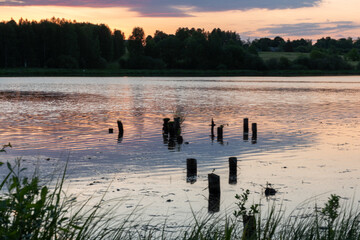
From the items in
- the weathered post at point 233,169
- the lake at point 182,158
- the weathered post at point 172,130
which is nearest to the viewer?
the lake at point 182,158

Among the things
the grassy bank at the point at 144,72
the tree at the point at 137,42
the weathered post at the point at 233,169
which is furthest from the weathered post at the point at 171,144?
the tree at the point at 137,42

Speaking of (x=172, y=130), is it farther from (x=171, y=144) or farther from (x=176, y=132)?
(x=171, y=144)

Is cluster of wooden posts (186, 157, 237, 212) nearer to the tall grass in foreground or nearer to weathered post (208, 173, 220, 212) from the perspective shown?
weathered post (208, 173, 220, 212)

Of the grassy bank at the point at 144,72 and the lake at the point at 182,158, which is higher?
the grassy bank at the point at 144,72

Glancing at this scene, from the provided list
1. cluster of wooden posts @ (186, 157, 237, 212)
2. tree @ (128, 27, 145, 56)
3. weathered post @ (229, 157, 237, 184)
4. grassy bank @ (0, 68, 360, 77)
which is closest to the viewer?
cluster of wooden posts @ (186, 157, 237, 212)

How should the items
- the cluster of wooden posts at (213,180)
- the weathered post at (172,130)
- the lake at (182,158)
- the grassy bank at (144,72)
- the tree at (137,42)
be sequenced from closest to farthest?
the cluster of wooden posts at (213,180) < the lake at (182,158) < the weathered post at (172,130) < the grassy bank at (144,72) < the tree at (137,42)

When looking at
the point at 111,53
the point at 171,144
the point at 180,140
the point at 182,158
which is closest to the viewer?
the point at 182,158

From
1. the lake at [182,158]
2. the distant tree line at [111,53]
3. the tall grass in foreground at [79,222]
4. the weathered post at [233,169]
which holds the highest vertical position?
the distant tree line at [111,53]

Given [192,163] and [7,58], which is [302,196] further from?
[7,58]

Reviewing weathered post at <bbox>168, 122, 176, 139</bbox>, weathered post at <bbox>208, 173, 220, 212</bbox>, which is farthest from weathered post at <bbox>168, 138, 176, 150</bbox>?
weathered post at <bbox>208, 173, 220, 212</bbox>

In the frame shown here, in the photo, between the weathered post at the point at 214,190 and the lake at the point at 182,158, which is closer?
the weathered post at the point at 214,190

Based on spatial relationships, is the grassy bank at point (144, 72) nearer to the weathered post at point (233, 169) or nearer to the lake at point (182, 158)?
the lake at point (182, 158)

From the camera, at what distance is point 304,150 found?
25.3 m

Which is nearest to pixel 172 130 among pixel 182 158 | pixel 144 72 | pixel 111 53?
pixel 182 158
